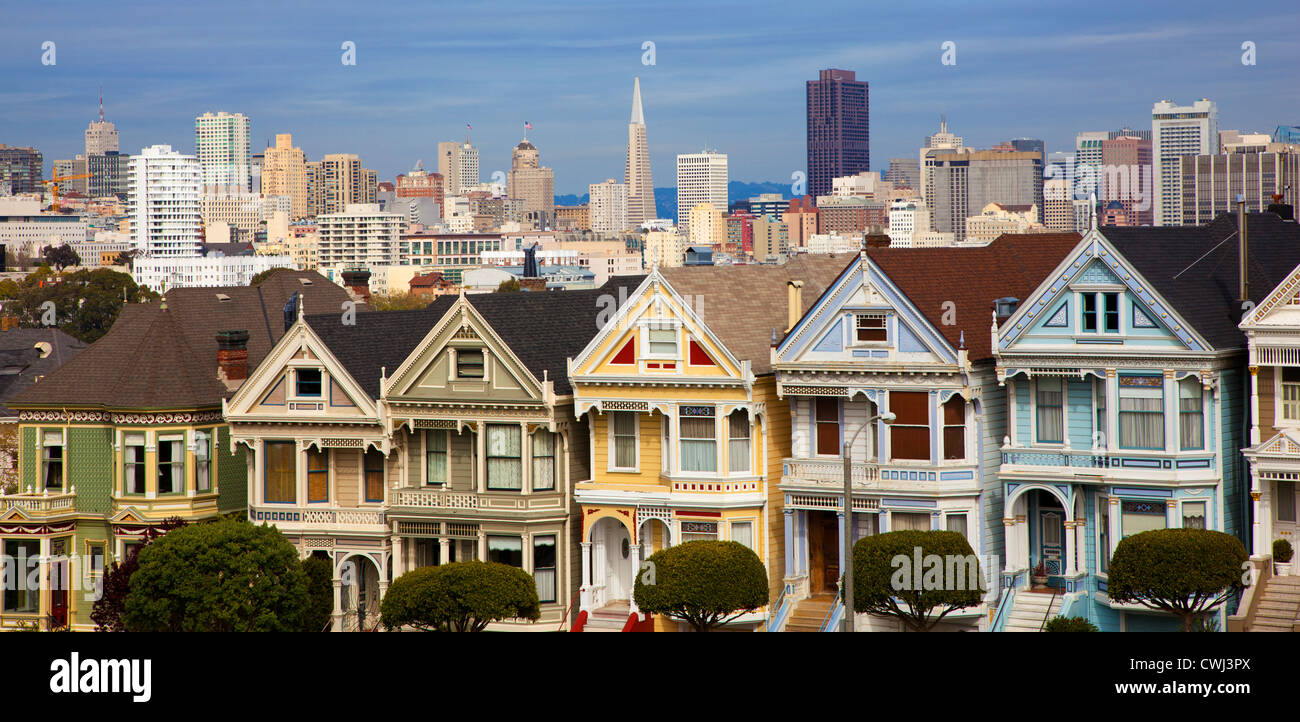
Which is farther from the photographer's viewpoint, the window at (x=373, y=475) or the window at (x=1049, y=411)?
the window at (x=373, y=475)

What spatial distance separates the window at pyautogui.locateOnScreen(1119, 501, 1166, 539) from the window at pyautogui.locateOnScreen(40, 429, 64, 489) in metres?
28.8

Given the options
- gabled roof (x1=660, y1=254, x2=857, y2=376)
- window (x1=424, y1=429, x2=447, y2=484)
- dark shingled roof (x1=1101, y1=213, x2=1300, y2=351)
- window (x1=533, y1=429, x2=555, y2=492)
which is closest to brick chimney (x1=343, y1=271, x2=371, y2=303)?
window (x1=424, y1=429, x2=447, y2=484)

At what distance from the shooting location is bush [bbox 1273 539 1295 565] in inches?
1570

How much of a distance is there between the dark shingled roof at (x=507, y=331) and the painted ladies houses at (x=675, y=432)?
151 centimetres

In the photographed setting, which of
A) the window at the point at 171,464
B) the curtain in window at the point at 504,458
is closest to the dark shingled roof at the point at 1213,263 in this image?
the curtain in window at the point at 504,458

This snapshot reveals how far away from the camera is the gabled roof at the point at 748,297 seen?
151 feet

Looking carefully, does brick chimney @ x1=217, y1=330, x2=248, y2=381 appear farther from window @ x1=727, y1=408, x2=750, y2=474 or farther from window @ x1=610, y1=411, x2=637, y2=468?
window @ x1=727, y1=408, x2=750, y2=474

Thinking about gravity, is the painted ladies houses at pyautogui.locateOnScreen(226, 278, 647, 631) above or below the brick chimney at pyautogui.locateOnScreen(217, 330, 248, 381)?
below

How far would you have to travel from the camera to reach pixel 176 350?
2079 inches

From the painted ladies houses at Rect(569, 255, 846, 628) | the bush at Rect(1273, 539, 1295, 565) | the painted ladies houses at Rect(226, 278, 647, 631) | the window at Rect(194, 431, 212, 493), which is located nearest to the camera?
the bush at Rect(1273, 539, 1295, 565)

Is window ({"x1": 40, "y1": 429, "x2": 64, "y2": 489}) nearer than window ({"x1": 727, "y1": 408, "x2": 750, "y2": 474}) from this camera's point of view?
No

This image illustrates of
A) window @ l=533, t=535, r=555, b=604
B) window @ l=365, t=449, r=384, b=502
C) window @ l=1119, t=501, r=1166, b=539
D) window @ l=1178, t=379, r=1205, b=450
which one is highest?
window @ l=1178, t=379, r=1205, b=450

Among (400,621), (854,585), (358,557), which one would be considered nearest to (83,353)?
(358,557)

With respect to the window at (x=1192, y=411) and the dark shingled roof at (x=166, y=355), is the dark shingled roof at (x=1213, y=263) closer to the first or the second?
the window at (x=1192, y=411)
